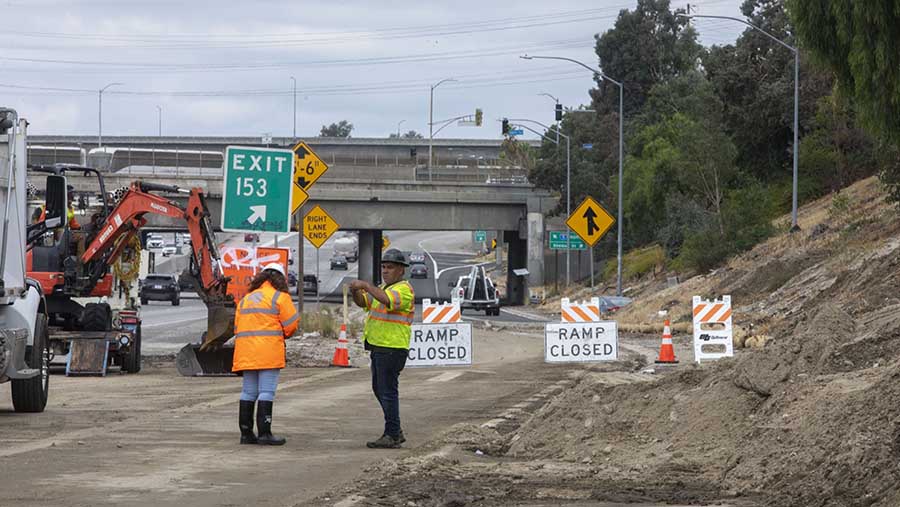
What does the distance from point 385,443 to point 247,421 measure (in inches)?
51.5

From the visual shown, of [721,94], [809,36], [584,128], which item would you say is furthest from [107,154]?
[809,36]

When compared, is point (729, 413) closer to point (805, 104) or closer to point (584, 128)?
point (805, 104)

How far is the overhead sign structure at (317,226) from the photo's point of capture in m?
34.9

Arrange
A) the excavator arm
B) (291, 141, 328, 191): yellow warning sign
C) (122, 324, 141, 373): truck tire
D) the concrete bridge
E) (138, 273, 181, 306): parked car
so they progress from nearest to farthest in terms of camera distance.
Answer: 1. the excavator arm
2. (122, 324, 141, 373): truck tire
3. (291, 141, 328, 191): yellow warning sign
4. (138, 273, 181, 306): parked car
5. the concrete bridge

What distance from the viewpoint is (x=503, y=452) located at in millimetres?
13758

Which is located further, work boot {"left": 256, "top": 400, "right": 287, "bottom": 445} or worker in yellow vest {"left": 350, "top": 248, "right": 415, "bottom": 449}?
work boot {"left": 256, "top": 400, "right": 287, "bottom": 445}

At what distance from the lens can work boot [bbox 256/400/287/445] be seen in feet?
44.8

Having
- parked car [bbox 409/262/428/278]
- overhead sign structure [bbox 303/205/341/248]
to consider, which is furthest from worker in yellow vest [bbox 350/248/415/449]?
parked car [bbox 409/262/428/278]

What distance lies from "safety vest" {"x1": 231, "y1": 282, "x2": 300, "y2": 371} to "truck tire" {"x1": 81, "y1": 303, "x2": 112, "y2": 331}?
12.9 metres

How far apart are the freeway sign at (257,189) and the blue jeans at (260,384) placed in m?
10.5

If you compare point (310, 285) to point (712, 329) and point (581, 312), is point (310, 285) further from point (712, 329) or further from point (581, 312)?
point (712, 329)

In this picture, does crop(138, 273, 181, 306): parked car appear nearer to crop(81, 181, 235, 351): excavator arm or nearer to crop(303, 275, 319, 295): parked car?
crop(303, 275, 319, 295): parked car

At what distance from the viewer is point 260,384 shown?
1361cm

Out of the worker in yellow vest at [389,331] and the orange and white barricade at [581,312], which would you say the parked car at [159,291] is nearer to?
the orange and white barricade at [581,312]
